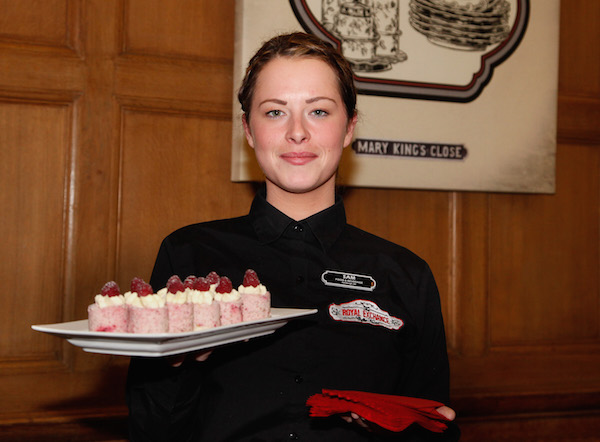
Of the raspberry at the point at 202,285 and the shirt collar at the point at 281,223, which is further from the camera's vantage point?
the shirt collar at the point at 281,223

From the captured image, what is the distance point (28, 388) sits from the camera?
197cm

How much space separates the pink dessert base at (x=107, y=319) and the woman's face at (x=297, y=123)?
17.8 inches

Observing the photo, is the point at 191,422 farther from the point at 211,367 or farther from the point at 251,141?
the point at 251,141

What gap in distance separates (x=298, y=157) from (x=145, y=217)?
Answer: 37.9 inches

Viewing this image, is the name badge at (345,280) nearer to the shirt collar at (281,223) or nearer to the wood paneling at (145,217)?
the shirt collar at (281,223)

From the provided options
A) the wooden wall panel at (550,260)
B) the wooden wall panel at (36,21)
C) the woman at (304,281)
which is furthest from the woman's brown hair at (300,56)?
the wooden wall panel at (550,260)

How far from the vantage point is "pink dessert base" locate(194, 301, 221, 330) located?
112 centimetres

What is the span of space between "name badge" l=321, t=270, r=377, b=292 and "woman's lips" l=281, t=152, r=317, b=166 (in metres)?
0.24

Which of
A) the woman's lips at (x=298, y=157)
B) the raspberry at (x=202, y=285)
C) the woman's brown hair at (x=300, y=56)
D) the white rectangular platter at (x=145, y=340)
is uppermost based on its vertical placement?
the woman's brown hair at (x=300, y=56)

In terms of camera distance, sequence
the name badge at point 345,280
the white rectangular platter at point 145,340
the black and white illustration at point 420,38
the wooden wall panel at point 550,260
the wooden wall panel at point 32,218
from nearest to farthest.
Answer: the white rectangular platter at point 145,340 → the name badge at point 345,280 → the wooden wall panel at point 32,218 → the black and white illustration at point 420,38 → the wooden wall panel at point 550,260

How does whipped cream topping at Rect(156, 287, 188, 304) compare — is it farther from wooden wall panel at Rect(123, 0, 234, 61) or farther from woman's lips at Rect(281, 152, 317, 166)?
wooden wall panel at Rect(123, 0, 234, 61)

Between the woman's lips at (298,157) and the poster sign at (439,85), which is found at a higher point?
the poster sign at (439,85)

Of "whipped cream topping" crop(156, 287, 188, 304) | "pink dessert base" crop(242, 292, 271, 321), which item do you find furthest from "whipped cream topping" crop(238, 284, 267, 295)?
"whipped cream topping" crop(156, 287, 188, 304)

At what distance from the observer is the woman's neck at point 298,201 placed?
1402 millimetres
